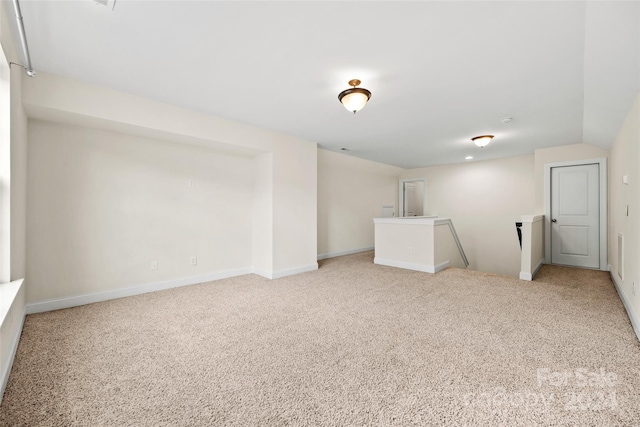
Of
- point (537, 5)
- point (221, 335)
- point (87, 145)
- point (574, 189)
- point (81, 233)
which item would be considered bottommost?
point (221, 335)

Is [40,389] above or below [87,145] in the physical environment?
below

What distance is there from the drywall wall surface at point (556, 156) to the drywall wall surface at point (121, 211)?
5748 mm

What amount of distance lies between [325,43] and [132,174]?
2.90 meters

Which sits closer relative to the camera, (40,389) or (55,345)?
(40,389)

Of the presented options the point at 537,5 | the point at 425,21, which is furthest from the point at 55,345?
the point at 537,5

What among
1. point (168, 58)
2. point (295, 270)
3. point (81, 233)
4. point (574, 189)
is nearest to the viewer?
point (168, 58)

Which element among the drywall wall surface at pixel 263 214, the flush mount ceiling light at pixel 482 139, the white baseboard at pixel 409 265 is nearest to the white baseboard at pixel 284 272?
the drywall wall surface at pixel 263 214

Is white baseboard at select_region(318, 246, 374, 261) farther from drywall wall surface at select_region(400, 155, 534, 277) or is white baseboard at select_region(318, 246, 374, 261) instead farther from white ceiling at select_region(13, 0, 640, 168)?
white ceiling at select_region(13, 0, 640, 168)

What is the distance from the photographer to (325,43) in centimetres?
204

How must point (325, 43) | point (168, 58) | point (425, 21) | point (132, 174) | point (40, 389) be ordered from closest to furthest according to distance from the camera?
point (40, 389) → point (425, 21) → point (325, 43) → point (168, 58) → point (132, 174)

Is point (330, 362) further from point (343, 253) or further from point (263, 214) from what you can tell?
point (343, 253)

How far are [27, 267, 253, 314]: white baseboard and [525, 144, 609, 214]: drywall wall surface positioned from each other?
5.95 meters

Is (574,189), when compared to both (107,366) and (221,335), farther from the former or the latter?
(107,366)

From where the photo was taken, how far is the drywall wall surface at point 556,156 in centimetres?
484
